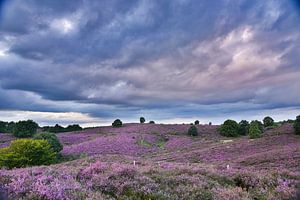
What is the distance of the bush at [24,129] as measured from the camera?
7412 cm

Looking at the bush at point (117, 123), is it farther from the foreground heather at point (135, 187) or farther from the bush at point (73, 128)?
the foreground heather at point (135, 187)

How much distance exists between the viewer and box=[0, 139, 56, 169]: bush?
3678 cm

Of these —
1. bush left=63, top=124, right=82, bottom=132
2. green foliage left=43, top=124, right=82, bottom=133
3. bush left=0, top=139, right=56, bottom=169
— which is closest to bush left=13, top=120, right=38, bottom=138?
green foliage left=43, top=124, right=82, bottom=133

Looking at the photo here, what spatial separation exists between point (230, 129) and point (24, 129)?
4345cm

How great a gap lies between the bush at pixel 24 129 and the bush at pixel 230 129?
40.5 m

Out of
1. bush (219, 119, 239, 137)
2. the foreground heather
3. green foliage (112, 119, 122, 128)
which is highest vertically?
green foliage (112, 119, 122, 128)

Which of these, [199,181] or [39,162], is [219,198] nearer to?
[199,181]

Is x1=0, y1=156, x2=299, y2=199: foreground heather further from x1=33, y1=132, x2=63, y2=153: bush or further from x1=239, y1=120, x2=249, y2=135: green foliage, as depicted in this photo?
x1=239, y1=120, x2=249, y2=135: green foliage

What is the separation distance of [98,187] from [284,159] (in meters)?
22.0

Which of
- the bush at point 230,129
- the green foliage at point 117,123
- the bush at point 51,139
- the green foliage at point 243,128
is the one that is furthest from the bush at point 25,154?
the green foliage at point 117,123

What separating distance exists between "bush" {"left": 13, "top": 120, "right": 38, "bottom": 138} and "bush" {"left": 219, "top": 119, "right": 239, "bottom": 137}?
40465 mm

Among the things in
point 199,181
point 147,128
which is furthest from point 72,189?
point 147,128

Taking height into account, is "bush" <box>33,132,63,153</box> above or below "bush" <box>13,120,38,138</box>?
below

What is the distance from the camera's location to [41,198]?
7223 mm
